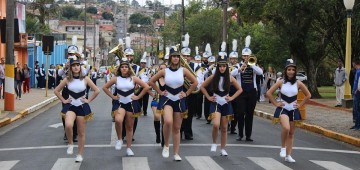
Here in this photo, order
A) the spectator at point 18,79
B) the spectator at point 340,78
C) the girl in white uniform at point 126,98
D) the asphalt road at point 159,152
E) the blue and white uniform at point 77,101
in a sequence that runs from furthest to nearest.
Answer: the spectator at point 18,79 → the spectator at point 340,78 → the girl in white uniform at point 126,98 → the blue and white uniform at point 77,101 → the asphalt road at point 159,152

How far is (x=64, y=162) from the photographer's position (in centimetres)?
1215

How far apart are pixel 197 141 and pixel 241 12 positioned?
18.7 metres

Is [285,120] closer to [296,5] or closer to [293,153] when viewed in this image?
[293,153]

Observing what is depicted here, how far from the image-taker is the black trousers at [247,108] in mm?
16203

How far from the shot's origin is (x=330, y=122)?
21.2m

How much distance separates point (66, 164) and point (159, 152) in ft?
7.45

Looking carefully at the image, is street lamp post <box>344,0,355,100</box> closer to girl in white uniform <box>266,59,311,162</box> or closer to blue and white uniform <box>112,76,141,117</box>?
girl in white uniform <box>266,59,311,162</box>

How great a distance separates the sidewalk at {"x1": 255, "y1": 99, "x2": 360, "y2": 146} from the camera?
17672 mm

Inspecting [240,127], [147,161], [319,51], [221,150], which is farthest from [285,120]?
[319,51]

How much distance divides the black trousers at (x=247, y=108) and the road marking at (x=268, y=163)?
331cm

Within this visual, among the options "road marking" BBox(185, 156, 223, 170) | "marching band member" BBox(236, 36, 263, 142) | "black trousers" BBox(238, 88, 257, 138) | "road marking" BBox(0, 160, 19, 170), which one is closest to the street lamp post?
"marching band member" BBox(236, 36, 263, 142)

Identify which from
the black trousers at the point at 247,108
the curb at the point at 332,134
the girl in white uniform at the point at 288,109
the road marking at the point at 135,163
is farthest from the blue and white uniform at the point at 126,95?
the curb at the point at 332,134

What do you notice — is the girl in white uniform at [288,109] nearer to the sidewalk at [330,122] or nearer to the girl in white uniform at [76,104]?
the girl in white uniform at [76,104]

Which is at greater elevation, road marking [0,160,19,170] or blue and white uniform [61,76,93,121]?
blue and white uniform [61,76,93,121]
